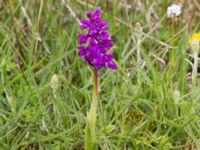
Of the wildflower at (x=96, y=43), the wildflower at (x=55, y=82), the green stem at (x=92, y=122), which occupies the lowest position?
the green stem at (x=92, y=122)

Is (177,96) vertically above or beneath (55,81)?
beneath

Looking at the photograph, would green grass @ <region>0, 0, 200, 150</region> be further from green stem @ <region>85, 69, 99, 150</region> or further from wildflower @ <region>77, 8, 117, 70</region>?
wildflower @ <region>77, 8, 117, 70</region>

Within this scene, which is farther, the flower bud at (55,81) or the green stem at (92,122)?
the flower bud at (55,81)

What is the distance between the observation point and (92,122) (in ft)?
5.67

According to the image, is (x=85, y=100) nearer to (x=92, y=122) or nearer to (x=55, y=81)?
(x=55, y=81)

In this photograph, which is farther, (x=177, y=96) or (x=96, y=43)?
(x=177, y=96)

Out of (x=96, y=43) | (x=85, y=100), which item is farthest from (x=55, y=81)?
(x=96, y=43)

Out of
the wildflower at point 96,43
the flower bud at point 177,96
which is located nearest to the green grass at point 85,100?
the flower bud at point 177,96

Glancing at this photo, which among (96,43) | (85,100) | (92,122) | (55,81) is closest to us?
(96,43)

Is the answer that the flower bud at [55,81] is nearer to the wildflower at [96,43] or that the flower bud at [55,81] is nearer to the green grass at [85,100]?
the green grass at [85,100]

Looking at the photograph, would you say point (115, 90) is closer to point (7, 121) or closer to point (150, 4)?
point (7, 121)

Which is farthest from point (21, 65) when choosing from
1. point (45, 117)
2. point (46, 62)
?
point (45, 117)

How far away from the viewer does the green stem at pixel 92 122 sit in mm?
1699

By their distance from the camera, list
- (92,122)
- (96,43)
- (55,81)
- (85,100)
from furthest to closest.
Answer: (85,100) → (55,81) → (92,122) → (96,43)
